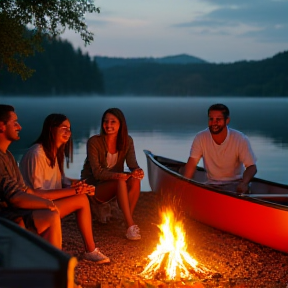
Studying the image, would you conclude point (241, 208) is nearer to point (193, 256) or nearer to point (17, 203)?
point (193, 256)

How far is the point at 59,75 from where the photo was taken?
130 m

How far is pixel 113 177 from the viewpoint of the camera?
20.9ft

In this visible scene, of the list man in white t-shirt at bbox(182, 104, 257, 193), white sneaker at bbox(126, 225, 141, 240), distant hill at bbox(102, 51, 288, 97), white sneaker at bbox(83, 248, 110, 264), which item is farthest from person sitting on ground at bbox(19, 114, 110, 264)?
distant hill at bbox(102, 51, 288, 97)

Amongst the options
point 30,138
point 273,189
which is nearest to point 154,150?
point 30,138

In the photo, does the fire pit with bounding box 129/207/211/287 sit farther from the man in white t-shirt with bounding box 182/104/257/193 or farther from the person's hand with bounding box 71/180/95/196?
the man in white t-shirt with bounding box 182/104/257/193

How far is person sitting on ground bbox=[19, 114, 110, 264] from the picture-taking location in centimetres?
515

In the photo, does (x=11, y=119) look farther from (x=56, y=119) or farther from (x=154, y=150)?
(x=154, y=150)

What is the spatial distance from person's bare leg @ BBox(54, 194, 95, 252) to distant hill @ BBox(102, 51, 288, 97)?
139 m

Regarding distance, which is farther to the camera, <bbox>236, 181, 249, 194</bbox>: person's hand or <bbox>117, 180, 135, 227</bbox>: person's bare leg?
<bbox>236, 181, 249, 194</bbox>: person's hand

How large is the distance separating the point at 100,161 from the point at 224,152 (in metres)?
1.42

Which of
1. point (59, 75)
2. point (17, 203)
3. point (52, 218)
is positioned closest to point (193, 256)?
point (52, 218)

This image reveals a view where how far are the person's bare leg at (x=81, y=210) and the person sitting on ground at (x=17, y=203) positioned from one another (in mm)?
516

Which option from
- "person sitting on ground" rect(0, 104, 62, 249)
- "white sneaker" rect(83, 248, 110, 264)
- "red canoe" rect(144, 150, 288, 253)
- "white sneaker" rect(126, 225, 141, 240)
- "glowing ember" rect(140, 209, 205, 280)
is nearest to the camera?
"person sitting on ground" rect(0, 104, 62, 249)

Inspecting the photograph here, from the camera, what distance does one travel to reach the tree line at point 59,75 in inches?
4889
